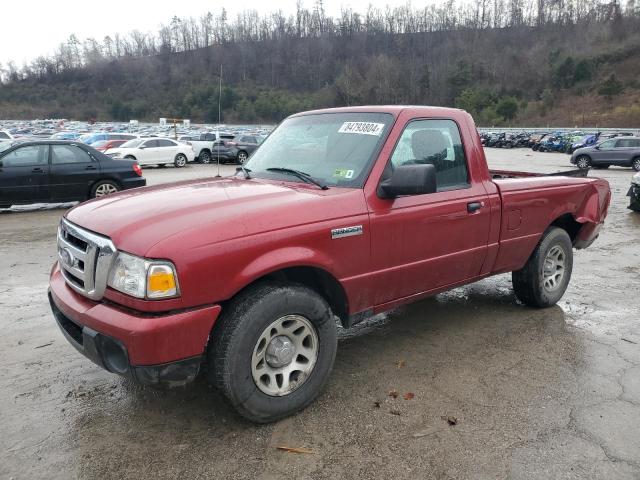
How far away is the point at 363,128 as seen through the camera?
3752 mm

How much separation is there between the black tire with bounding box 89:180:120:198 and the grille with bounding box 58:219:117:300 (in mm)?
8725

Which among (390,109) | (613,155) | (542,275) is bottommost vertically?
(542,275)

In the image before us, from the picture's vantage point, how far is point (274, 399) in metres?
3.06

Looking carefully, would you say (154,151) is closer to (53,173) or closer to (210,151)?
(210,151)

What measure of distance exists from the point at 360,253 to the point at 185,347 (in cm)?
125

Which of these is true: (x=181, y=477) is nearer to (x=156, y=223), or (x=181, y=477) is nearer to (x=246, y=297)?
(x=246, y=297)

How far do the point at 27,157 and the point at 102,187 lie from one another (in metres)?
1.56

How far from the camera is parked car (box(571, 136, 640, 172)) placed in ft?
80.9

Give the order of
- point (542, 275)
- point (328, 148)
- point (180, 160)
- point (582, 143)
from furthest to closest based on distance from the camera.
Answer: point (582, 143) < point (180, 160) < point (542, 275) < point (328, 148)

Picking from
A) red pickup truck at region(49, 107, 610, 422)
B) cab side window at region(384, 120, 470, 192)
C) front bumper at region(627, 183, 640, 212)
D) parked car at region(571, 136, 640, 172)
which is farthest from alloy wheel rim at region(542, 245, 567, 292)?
parked car at region(571, 136, 640, 172)

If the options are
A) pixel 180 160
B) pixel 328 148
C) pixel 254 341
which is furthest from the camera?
pixel 180 160

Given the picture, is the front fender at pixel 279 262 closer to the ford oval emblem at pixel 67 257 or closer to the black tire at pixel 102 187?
the ford oval emblem at pixel 67 257

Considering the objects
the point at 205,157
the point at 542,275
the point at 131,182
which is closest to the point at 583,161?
the point at 205,157

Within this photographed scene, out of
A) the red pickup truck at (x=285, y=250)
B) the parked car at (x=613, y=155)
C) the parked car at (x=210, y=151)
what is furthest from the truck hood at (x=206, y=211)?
the parked car at (x=613, y=155)
